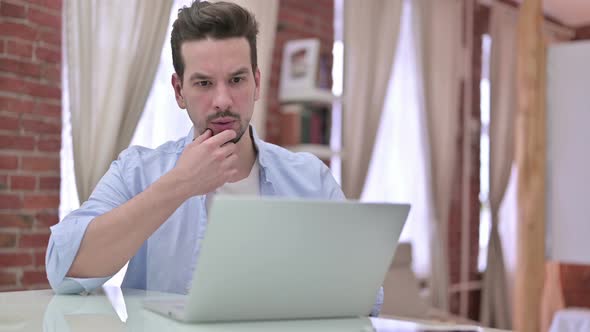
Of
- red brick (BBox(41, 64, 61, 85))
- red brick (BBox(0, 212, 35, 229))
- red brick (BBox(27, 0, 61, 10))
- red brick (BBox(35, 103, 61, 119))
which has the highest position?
red brick (BBox(27, 0, 61, 10))

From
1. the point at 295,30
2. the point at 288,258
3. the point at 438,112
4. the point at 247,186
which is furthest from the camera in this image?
the point at 438,112

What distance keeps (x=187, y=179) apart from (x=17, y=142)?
1913 millimetres

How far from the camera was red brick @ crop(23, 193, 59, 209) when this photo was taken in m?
2.97

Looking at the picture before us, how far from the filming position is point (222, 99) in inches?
63.6

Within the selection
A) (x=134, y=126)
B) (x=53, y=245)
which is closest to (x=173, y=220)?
(x=53, y=245)

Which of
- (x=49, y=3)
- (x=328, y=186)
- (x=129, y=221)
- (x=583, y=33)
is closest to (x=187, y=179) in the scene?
(x=129, y=221)

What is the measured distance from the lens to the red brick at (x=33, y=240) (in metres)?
2.95

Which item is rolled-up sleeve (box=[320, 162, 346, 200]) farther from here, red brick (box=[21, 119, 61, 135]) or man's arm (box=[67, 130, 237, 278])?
red brick (box=[21, 119, 61, 135])

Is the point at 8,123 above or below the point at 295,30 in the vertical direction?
below

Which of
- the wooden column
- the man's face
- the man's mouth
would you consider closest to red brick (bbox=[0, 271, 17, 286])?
the man's face

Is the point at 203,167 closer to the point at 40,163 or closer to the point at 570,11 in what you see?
the point at 40,163

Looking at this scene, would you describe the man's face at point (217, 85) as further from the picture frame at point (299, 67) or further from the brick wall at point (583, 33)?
the brick wall at point (583, 33)

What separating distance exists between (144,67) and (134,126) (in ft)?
0.94

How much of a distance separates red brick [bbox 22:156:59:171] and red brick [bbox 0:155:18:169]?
37mm
